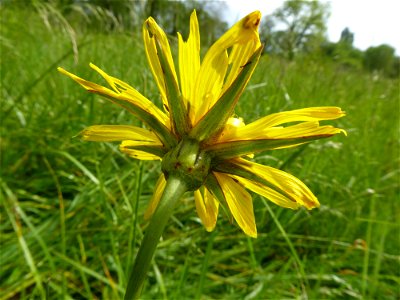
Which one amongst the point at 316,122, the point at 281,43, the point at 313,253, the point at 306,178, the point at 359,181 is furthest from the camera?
the point at 281,43

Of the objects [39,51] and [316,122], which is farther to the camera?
[39,51]

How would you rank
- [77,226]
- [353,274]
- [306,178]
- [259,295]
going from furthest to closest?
[306,178], [353,274], [77,226], [259,295]

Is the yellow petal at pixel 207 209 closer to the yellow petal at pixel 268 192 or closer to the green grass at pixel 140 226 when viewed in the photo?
the yellow petal at pixel 268 192

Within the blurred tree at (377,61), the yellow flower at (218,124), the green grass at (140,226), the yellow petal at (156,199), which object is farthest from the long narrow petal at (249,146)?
the blurred tree at (377,61)

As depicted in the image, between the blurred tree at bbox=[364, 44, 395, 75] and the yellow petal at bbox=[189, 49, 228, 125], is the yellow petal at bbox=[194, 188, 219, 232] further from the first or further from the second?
the blurred tree at bbox=[364, 44, 395, 75]

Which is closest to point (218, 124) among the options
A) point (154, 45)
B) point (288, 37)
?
point (154, 45)

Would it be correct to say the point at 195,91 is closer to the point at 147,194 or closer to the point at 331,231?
the point at 147,194

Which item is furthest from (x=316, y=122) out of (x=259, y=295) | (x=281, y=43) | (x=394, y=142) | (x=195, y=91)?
(x=281, y=43)
